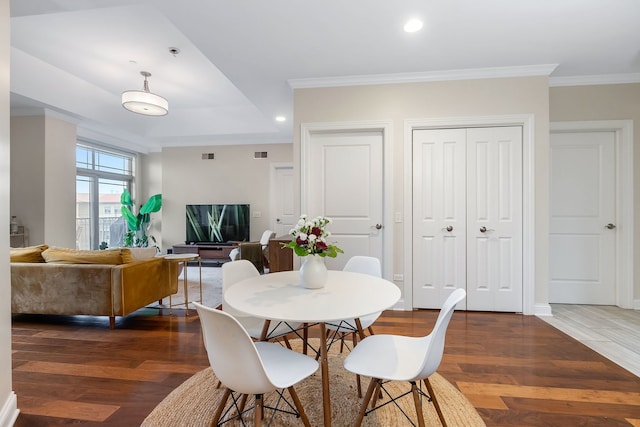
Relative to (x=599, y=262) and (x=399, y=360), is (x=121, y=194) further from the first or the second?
(x=599, y=262)

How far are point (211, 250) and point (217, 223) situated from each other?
0.60 metres

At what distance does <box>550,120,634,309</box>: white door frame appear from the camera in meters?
3.39

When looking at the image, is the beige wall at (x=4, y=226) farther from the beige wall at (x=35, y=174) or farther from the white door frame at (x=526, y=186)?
the beige wall at (x=35, y=174)

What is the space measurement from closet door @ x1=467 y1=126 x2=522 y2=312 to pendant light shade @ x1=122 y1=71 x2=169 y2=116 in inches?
141

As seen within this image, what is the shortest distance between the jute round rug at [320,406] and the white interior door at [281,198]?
4716 millimetres

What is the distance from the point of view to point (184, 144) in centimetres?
688

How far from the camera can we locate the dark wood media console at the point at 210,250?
639 cm

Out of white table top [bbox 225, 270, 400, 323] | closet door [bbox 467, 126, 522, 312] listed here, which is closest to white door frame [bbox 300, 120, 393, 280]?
closet door [bbox 467, 126, 522, 312]

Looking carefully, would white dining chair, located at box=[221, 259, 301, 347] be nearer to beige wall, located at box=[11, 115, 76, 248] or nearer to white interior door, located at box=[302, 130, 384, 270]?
Result: white interior door, located at box=[302, 130, 384, 270]

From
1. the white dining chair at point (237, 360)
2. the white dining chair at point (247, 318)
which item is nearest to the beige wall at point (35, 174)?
the white dining chair at point (247, 318)

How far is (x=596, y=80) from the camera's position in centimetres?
339

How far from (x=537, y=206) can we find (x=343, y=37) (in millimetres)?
2570

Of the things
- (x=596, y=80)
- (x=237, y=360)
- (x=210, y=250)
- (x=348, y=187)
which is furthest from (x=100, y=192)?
(x=596, y=80)

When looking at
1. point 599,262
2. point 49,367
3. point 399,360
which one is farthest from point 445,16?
point 49,367
